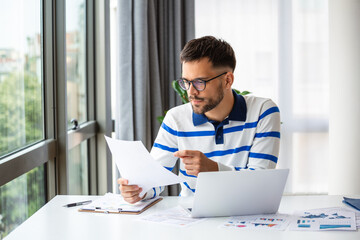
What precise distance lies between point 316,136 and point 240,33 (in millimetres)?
1150

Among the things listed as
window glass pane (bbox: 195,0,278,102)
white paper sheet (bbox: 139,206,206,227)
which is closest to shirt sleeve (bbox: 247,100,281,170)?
white paper sheet (bbox: 139,206,206,227)

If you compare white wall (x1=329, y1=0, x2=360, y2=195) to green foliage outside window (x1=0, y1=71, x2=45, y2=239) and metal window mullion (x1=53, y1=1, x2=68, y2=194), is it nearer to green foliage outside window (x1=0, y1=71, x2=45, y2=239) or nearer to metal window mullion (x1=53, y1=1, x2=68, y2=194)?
metal window mullion (x1=53, y1=1, x2=68, y2=194)

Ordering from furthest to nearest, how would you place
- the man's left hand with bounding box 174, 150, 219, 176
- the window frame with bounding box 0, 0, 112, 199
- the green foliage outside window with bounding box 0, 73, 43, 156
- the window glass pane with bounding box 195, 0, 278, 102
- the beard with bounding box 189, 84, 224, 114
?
the window glass pane with bounding box 195, 0, 278, 102, the window frame with bounding box 0, 0, 112, 199, the beard with bounding box 189, 84, 224, 114, the green foliage outside window with bounding box 0, 73, 43, 156, the man's left hand with bounding box 174, 150, 219, 176

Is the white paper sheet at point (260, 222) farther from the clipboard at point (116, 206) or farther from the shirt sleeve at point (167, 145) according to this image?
the shirt sleeve at point (167, 145)

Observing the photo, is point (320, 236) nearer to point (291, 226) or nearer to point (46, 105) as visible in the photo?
point (291, 226)

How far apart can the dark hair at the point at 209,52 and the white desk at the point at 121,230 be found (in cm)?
65

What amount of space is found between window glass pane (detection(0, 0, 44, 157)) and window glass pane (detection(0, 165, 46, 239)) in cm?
15

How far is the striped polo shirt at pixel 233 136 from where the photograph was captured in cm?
207

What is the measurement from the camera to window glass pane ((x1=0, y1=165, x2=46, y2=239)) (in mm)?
1990

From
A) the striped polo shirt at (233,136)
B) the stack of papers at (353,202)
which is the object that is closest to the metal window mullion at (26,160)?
the striped polo shirt at (233,136)

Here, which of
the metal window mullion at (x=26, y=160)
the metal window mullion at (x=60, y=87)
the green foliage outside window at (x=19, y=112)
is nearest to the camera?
the metal window mullion at (x=26, y=160)

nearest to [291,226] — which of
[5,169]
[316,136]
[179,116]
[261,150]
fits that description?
[261,150]

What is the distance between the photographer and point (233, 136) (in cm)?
212

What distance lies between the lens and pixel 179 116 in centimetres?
221
